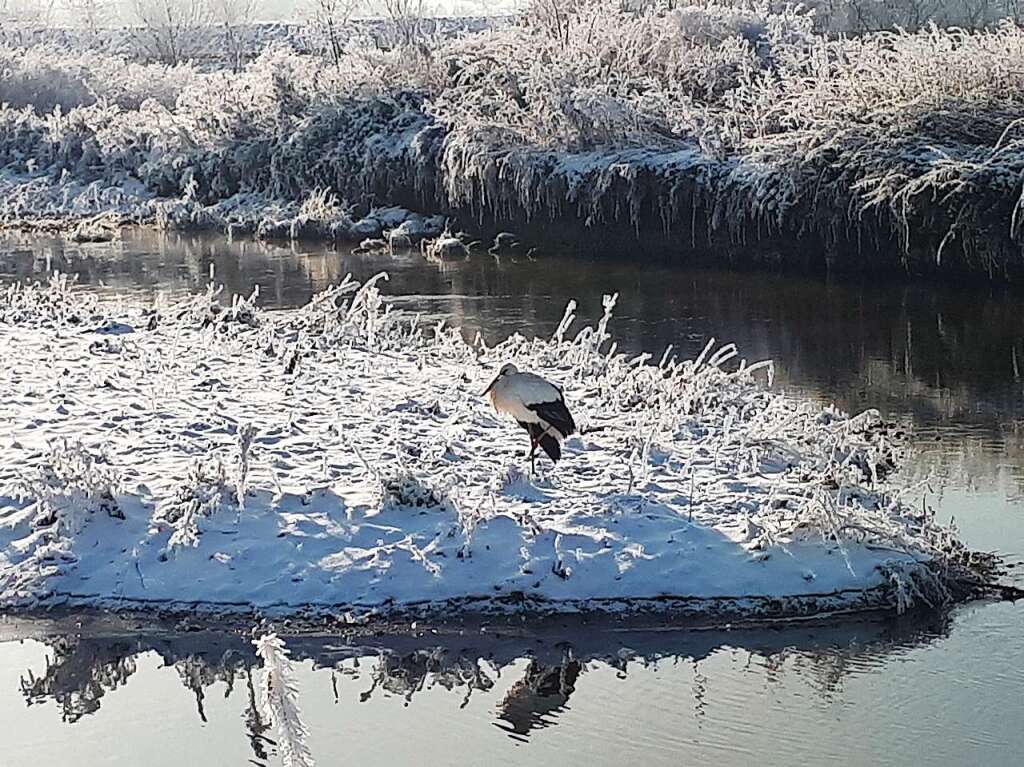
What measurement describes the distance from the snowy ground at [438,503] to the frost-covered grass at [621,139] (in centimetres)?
1029

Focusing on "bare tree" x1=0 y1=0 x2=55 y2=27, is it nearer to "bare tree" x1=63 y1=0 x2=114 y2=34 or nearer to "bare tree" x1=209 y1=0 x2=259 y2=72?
"bare tree" x1=63 y1=0 x2=114 y2=34

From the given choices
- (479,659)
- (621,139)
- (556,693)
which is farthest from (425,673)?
(621,139)

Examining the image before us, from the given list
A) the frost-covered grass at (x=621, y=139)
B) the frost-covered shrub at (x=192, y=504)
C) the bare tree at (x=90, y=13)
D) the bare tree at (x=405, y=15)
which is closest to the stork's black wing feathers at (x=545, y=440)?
the frost-covered shrub at (x=192, y=504)

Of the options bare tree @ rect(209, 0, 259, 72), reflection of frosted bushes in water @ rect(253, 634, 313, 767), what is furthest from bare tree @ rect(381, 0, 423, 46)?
reflection of frosted bushes in water @ rect(253, 634, 313, 767)

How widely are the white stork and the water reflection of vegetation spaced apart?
1.80m

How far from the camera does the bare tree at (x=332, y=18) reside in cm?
4477

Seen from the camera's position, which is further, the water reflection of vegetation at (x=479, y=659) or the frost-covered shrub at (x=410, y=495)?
the frost-covered shrub at (x=410, y=495)

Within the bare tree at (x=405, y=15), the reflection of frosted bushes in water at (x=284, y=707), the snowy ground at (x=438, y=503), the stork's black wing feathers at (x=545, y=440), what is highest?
the bare tree at (x=405, y=15)

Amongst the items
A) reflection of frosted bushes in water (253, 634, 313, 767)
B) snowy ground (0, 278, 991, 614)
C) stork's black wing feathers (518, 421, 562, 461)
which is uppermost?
reflection of frosted bushes in water (253, 634, 313, 767)

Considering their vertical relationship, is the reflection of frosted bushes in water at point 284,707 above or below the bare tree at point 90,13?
below

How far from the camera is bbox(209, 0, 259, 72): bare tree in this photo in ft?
212

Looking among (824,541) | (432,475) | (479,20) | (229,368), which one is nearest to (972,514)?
(824,541)

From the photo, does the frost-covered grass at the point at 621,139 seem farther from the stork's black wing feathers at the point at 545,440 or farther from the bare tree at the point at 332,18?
the stork's black wing feathers at the point at 545,440

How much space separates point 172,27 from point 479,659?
67.8 meters
